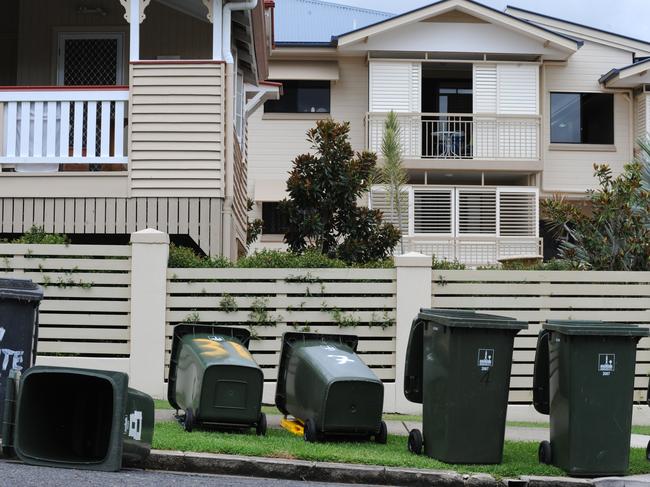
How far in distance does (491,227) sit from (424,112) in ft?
12.0

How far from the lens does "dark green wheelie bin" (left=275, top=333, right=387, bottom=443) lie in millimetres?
8258

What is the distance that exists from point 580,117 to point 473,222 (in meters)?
4.62

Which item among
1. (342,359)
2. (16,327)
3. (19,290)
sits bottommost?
(342,359)

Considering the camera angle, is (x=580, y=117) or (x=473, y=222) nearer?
(x=473, y=222)

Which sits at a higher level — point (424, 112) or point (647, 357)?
point (424, 112)

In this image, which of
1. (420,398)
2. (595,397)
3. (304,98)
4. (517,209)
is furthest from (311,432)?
(304,98)

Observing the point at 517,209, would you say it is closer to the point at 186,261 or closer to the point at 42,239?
the point at 186,261

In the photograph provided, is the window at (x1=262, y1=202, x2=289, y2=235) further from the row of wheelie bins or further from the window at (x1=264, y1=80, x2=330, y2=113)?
the row of wheelie bins

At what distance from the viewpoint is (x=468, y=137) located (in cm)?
2464

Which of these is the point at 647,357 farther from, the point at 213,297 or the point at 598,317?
the point at 213,297

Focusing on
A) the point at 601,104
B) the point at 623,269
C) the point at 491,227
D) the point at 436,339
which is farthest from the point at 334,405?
the point at 601,104

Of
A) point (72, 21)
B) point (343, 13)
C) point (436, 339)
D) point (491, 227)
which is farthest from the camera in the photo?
point (343, 13)

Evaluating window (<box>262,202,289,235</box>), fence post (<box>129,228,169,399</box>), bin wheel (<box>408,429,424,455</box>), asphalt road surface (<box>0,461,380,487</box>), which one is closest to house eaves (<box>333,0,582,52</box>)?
window (<box>262,202,289,235</box>)

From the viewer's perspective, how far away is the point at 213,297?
35.8ft
